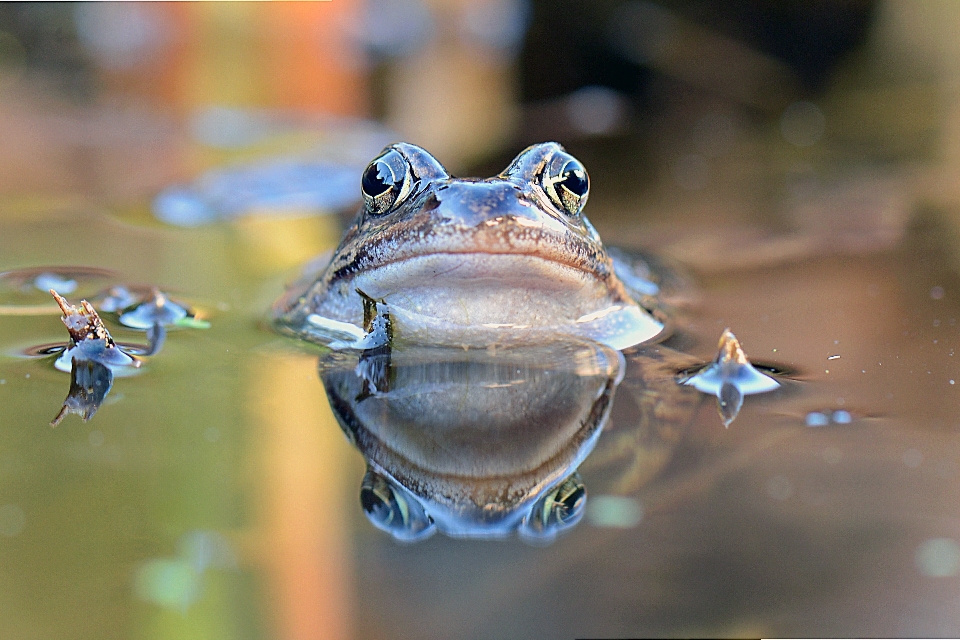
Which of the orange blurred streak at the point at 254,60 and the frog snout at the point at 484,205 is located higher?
the orange blurred streak at the point at 254,60

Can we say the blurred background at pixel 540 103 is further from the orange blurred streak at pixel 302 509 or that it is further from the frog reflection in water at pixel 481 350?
the orange blurred streak at pixel 302 509

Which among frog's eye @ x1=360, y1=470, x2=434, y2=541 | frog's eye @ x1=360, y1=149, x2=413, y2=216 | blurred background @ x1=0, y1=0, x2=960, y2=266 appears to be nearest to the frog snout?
frog's eye @ x1=360, y1=149, x2=413, y2=216

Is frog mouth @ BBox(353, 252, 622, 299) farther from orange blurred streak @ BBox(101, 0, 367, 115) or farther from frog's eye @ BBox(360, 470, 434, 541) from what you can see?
orange blurred streak @ BBox(101, 0, 367, 115)

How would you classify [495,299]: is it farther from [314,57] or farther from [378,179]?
[314,57]

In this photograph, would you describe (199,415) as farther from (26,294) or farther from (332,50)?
(332,50)

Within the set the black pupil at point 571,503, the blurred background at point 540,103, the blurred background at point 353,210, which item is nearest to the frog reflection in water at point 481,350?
the black pupil at point 571,503

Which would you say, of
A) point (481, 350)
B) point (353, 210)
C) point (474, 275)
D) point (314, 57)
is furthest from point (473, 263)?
point (314, 57)
